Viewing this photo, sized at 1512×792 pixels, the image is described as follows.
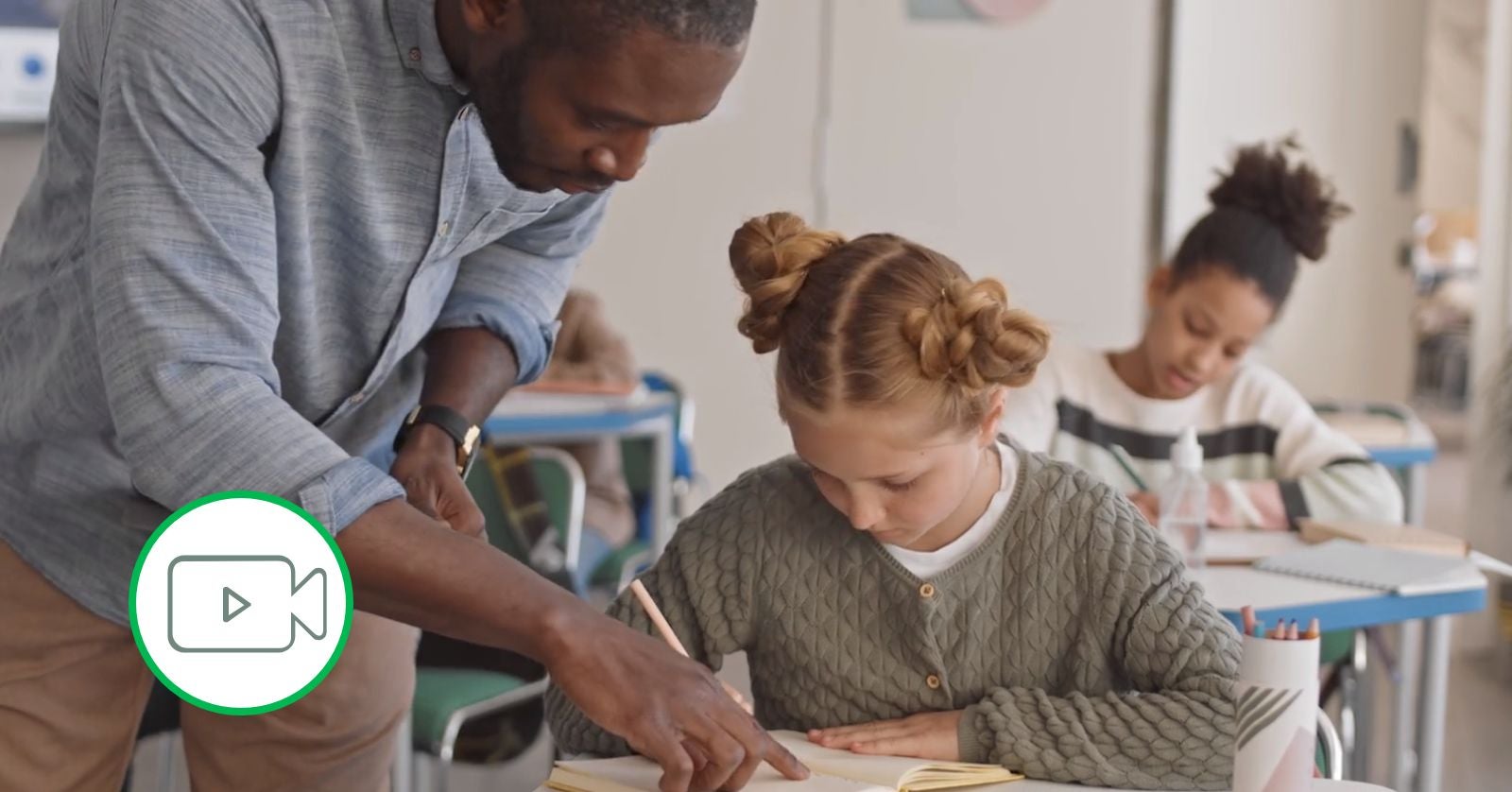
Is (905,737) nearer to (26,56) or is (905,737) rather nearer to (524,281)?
(524,281)

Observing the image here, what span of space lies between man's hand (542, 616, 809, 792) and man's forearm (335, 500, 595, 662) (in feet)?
0.06

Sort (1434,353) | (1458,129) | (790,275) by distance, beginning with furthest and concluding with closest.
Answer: (1434,353)
(1458,129)
(790,275)

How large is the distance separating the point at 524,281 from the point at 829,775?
2.05 ft

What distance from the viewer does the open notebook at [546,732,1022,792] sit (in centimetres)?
123

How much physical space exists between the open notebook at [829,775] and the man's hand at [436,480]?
25 cm

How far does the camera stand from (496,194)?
1.43 metres

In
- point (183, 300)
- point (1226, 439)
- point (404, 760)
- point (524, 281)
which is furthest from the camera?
point (1226, 439)

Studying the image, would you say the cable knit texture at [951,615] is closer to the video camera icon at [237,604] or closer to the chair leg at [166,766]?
the video camera icon at [237,604]

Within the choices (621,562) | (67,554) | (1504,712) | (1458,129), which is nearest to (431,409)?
(67,554)

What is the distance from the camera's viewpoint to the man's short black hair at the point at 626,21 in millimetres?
1101

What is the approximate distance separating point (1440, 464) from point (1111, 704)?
8.00 m

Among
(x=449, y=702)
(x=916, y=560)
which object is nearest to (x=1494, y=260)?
(x=449, y=702)

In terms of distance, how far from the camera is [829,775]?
1.28 metres

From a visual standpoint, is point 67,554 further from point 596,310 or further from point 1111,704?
point 596,310
